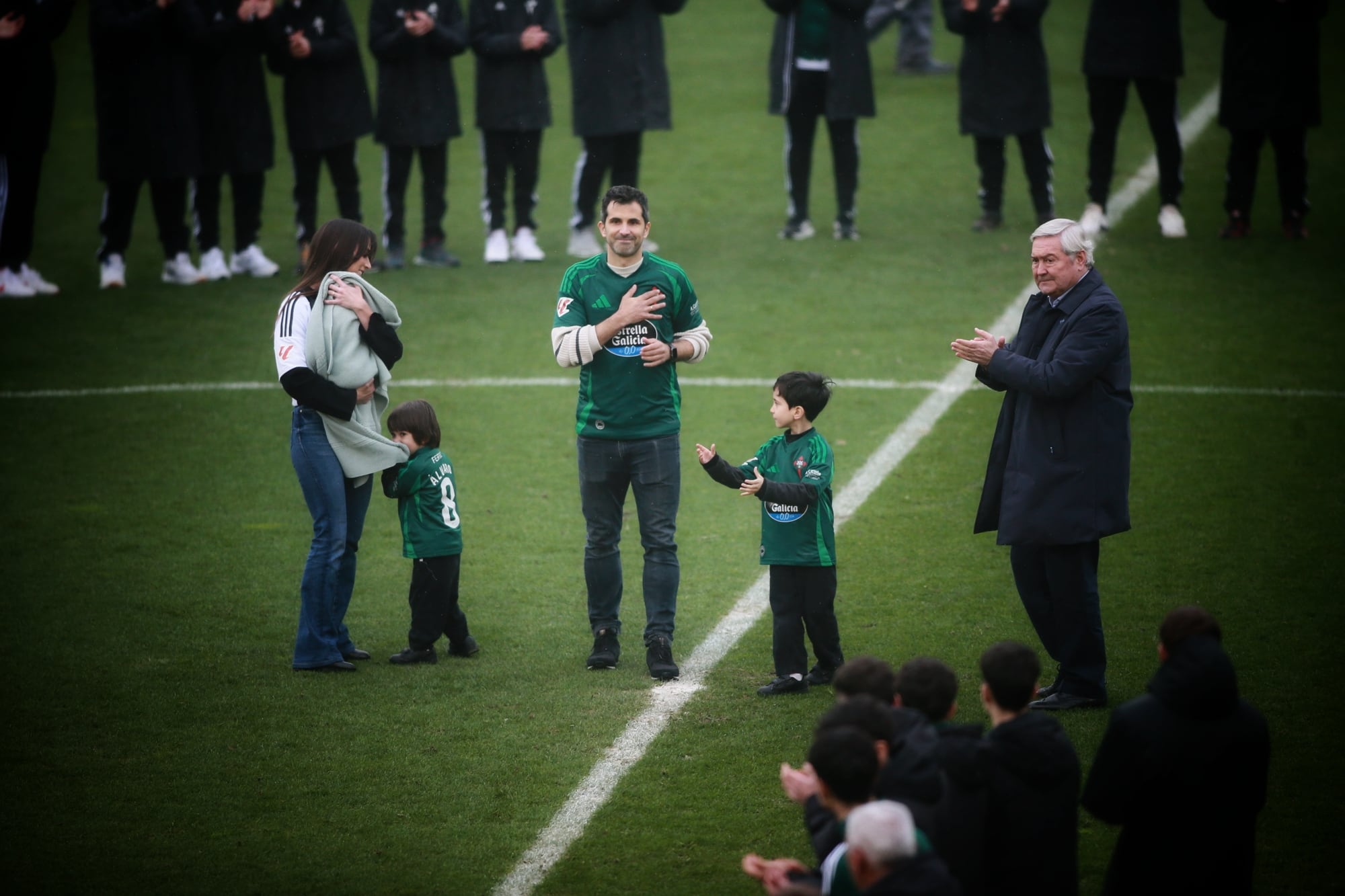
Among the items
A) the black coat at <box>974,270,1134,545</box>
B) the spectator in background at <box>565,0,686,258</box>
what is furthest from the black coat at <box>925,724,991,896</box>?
the spectator in background at <box>565,0,686,258</box>

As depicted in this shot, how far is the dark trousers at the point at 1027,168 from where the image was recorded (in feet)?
46.6

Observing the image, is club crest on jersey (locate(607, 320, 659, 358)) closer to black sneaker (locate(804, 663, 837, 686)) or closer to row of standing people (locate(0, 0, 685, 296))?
black sneaker (locate(804, 663, 837, 686))

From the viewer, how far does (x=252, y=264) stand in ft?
46.7

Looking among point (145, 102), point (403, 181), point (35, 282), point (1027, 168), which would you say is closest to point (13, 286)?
point (35, 282)

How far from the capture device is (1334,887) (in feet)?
16.7

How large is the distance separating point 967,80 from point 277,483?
25.7 feet

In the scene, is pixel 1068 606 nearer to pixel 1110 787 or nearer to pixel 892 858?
pixel 1110 787

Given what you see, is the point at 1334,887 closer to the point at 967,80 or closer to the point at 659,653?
the point at 659,653

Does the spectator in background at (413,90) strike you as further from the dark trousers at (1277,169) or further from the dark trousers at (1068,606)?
the dark trousers at (1068,606)

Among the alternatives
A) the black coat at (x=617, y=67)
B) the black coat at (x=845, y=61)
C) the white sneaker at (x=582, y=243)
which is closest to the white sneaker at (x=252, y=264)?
the white sneaker at (x=582, y=243)

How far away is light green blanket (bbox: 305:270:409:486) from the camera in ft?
22.8

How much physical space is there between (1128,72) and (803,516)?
887 centimetres

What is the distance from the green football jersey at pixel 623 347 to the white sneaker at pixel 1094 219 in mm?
8342

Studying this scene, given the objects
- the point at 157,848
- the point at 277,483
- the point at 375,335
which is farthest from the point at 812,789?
the point at 277,483
